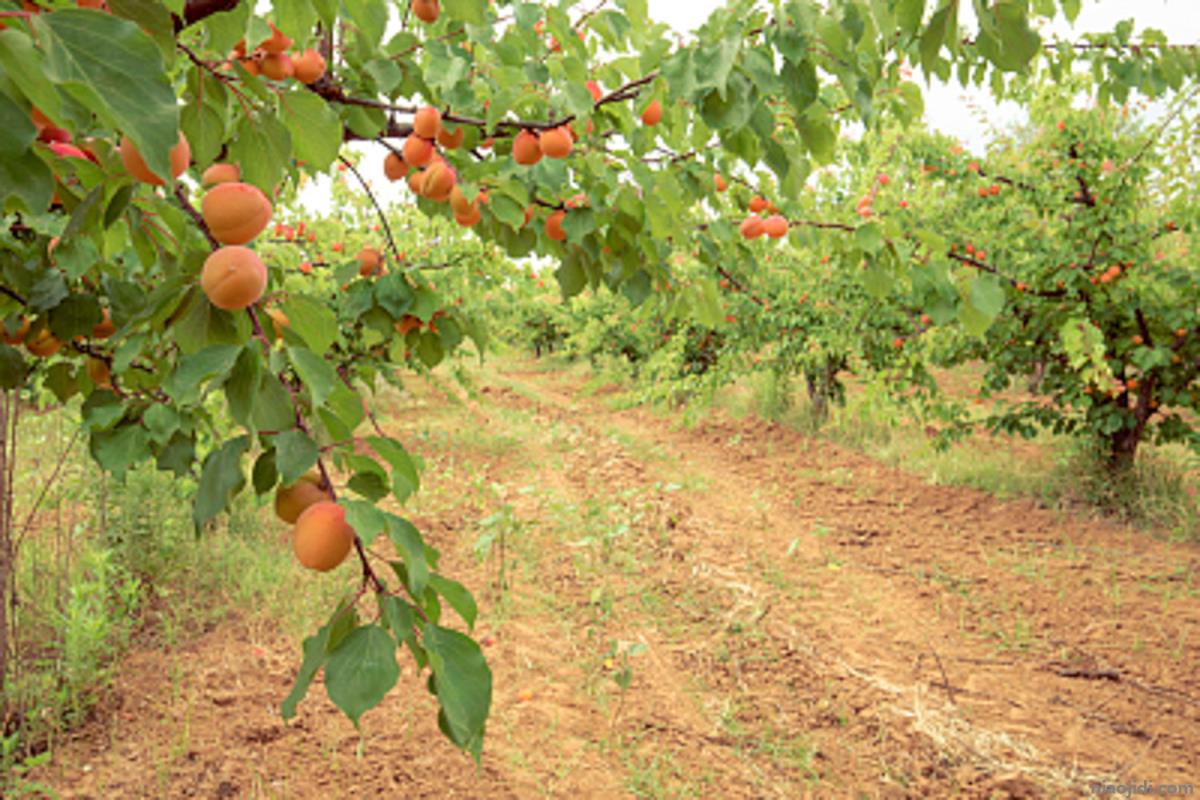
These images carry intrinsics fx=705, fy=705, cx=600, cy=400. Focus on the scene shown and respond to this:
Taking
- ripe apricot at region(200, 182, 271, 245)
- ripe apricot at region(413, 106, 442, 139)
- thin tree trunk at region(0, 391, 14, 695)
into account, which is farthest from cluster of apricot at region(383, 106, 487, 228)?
thin tree trunk at region(0, 391, 14, 695)

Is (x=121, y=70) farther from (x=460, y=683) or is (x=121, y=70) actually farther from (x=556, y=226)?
(x=556, y=226)

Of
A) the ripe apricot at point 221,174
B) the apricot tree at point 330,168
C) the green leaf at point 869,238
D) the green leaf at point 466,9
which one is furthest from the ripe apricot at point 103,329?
the green leaf at point 869,238

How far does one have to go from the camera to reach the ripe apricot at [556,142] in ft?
4.39

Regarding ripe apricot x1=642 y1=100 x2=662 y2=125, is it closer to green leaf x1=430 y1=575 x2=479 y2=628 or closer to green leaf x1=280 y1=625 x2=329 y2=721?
green leaf x1=430 y1=575 x2=479 y2=628

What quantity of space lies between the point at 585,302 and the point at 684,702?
7.93 meters

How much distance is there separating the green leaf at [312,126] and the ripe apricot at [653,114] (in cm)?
66

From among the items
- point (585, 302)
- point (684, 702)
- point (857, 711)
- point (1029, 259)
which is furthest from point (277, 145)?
point (585, 302)

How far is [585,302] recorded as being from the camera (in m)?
10.1

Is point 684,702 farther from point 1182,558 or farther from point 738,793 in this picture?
point 1182,558

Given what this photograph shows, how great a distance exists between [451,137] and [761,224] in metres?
0.76

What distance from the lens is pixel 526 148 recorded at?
1400mm

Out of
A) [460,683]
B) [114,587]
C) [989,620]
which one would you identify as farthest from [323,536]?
[989,620]

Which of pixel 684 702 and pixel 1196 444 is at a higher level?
pixel 1196 444

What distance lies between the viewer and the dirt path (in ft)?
7.00
